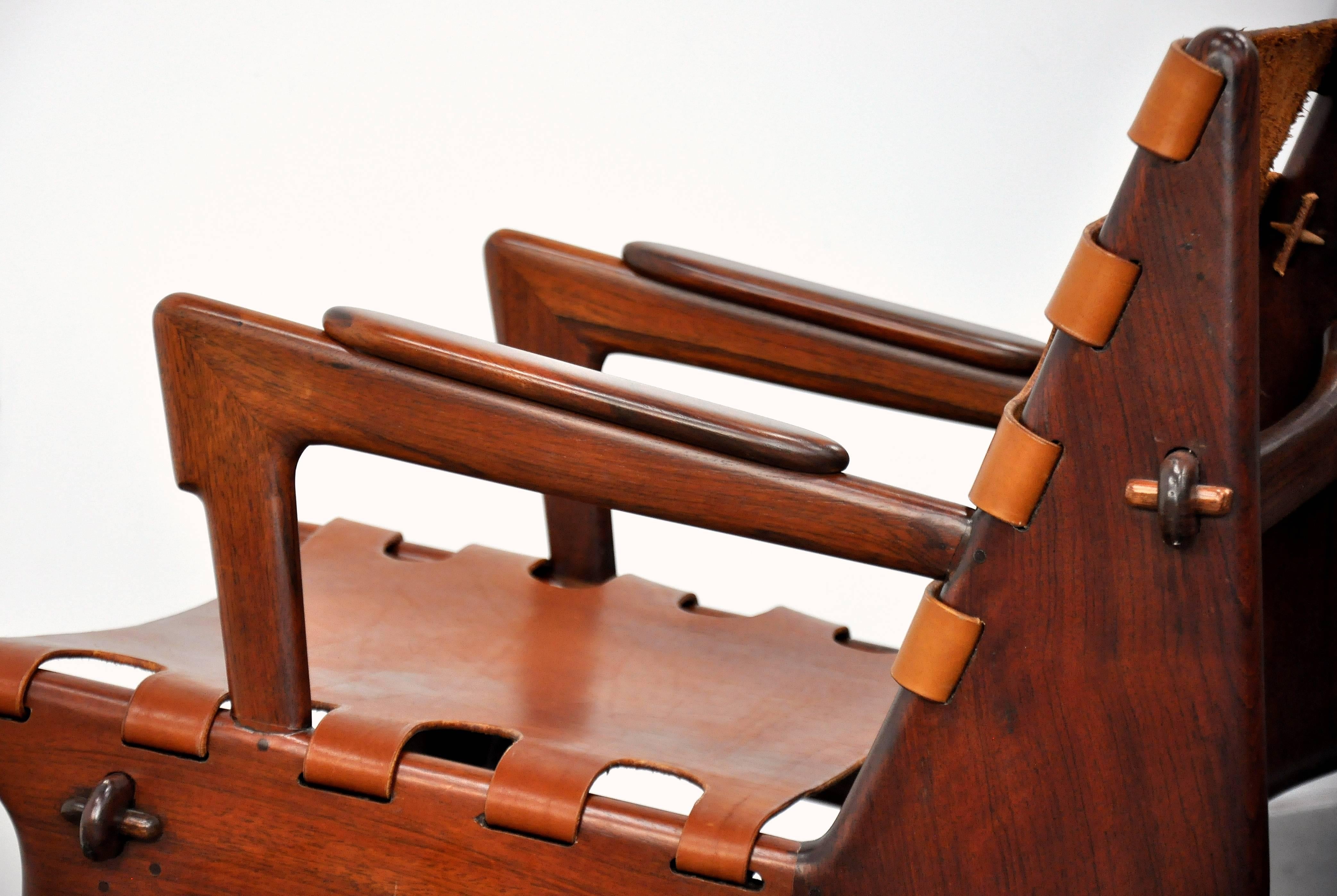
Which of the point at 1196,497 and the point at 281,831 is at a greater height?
the point at 1196,497

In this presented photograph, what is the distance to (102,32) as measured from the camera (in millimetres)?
2162

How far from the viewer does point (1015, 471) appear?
0.77 meters

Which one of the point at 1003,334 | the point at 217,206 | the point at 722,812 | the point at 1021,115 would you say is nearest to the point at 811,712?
the point at 722,812

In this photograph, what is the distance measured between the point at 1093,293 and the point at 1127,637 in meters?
0.17

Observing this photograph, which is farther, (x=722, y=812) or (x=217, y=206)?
(x=217, y=206)

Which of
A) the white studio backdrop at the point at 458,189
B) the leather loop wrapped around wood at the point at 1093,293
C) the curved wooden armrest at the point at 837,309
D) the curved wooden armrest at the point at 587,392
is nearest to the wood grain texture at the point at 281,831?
the curved wooden armrest at the point at 587,392

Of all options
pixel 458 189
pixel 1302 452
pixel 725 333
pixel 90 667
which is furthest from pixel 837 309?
pixel 458 189

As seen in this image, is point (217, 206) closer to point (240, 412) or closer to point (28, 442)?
point (28, 442)

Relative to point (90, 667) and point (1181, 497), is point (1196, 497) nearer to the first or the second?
point (1181, 497)

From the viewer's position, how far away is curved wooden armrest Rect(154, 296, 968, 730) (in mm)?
860

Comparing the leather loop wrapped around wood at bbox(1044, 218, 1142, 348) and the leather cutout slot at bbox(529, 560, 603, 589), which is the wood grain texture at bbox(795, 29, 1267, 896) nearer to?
the leather loop wrapped around wood at bbox(1044, 218, 1142, 348)

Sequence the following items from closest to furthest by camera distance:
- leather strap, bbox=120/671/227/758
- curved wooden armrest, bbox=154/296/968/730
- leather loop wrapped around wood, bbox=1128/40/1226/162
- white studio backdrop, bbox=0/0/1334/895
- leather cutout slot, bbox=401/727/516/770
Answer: leather loop wrapped around wood, bbox=1128/40/1226/162
curved wooden armrest, bbox=154/296/968/730
leather strap, bbox=120/671/227/758
leather cutout slot, bbox=401/727/516/770
white studio backdrop, bbox=0/0/1334/895

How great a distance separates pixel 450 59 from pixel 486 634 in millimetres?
1143

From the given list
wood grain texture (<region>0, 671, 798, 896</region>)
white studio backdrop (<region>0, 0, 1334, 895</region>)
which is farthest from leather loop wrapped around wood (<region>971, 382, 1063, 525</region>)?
white studio backdrop (<region>0, 0, 1334, 895</region>)
